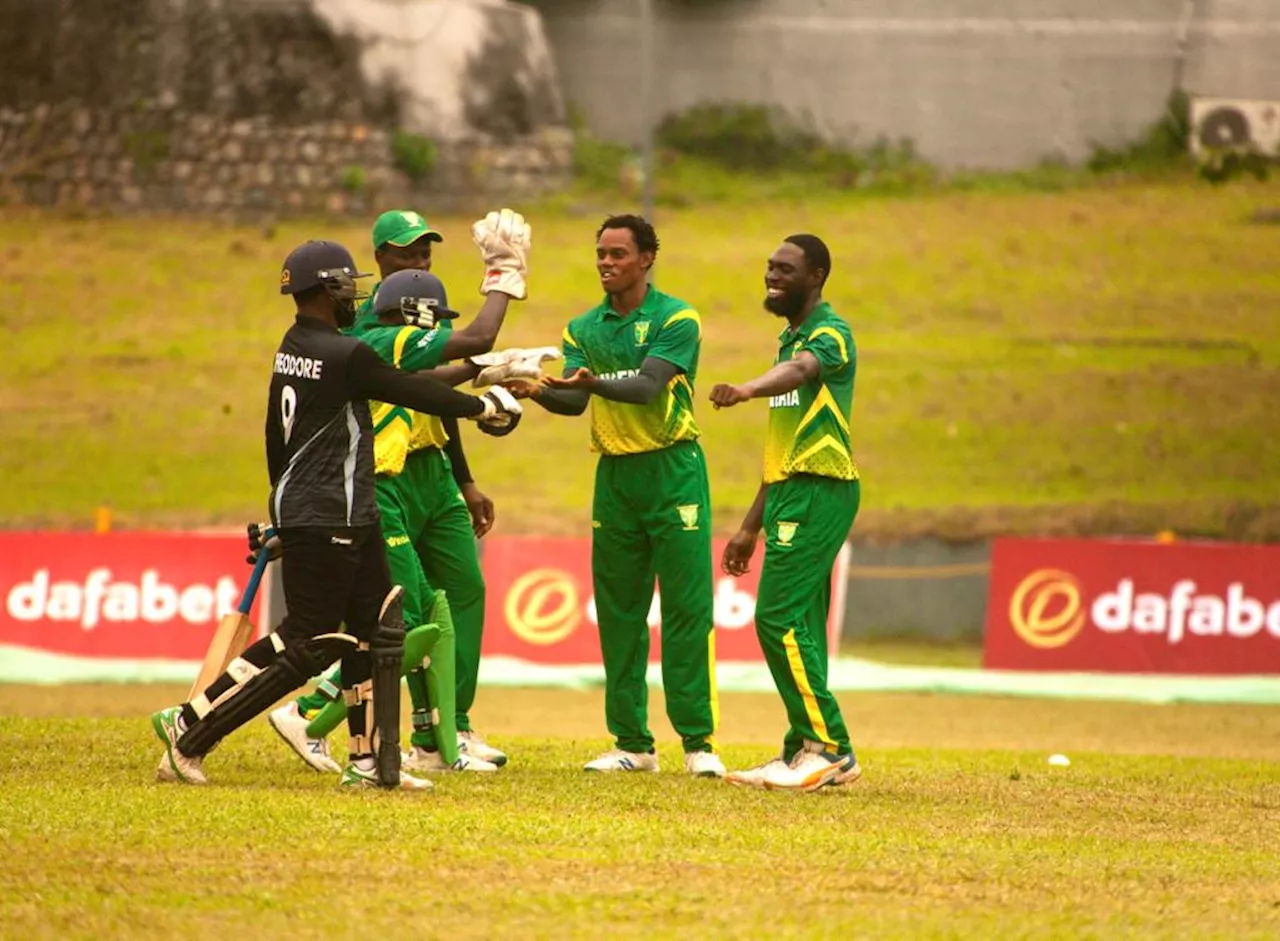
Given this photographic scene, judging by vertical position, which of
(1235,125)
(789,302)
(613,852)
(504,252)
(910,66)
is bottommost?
(613,852)

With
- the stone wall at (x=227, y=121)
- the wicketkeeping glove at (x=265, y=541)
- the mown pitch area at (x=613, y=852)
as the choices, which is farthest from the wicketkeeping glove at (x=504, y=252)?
the stone wall at (x=227, y=121)

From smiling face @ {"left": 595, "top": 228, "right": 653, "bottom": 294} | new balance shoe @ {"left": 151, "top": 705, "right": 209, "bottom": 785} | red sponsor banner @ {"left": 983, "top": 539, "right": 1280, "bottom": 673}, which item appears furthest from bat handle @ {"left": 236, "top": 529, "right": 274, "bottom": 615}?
red sponsor banner @ {"left": 983, "top": 539, "right": 1280, "bottom": 673}

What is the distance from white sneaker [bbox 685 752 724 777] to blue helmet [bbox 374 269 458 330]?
231 centimetres

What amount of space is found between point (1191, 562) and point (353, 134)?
52.5ft

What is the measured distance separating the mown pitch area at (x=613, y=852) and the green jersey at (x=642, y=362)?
1.55 metres

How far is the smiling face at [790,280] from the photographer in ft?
30.7

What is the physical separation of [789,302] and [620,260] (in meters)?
0.81

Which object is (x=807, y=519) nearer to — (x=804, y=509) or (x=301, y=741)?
(x=804, y=509)

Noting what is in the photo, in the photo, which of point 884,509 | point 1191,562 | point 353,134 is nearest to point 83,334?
point 353,134

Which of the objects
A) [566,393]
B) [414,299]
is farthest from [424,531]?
[414,299]

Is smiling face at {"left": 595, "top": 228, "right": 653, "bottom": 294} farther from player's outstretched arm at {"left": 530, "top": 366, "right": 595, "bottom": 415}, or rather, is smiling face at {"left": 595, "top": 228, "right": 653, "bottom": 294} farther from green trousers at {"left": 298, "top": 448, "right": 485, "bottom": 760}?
green trousers at {"left": 298, "top": 448, "right": 485, "bottom": 760}

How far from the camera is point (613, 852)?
7.18 m

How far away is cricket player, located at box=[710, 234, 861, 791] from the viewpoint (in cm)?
913

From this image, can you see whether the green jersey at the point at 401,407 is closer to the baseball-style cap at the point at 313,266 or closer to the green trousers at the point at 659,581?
the baseball-style cap at the point at 313,266
